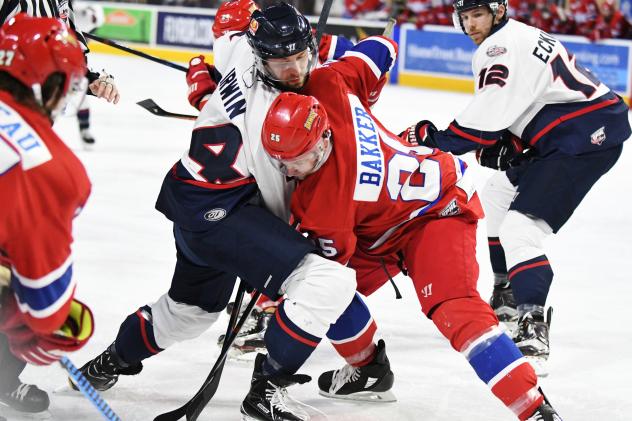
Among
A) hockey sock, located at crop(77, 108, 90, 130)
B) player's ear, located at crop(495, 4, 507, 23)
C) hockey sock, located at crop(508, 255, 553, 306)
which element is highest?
player's ear, located at crop(495, 4, 507, 23)

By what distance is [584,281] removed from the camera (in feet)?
14.1

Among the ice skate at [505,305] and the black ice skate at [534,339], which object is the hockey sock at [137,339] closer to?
the black ice skate at [534,339]

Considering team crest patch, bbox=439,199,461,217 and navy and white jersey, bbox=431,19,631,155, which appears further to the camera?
navy and white jersey, bbox=431,19,631,155

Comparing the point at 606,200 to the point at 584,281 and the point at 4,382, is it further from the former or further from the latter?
the point at 4,382

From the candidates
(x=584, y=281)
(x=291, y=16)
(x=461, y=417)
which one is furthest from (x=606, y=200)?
(x=291, y=16)

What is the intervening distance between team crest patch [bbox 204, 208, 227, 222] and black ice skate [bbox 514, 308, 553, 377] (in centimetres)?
120

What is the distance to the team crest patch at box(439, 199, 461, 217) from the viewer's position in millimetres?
2721

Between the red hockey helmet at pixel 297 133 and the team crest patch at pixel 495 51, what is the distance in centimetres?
101

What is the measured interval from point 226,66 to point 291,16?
0.63 m

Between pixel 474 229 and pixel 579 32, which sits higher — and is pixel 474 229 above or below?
above

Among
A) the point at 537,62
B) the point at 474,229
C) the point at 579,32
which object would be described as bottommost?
the point at 579,32

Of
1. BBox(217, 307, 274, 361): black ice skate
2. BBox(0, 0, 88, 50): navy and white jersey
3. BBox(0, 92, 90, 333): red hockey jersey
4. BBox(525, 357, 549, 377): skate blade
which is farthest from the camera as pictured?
BBox(217, 307, 274, 361): black ice skate

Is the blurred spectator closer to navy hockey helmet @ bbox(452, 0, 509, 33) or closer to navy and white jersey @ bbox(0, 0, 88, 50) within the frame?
navy hockey helmet @ bbox(452, 0, 509, 33)

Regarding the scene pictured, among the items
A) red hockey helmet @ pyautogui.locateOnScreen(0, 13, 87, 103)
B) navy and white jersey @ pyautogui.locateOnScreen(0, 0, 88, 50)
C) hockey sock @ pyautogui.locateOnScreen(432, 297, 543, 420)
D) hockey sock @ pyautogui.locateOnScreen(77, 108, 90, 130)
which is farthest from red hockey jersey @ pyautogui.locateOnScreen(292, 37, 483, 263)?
hockey sock @ pyautogui.locateOnScreen(77, 108, 90, 130)
